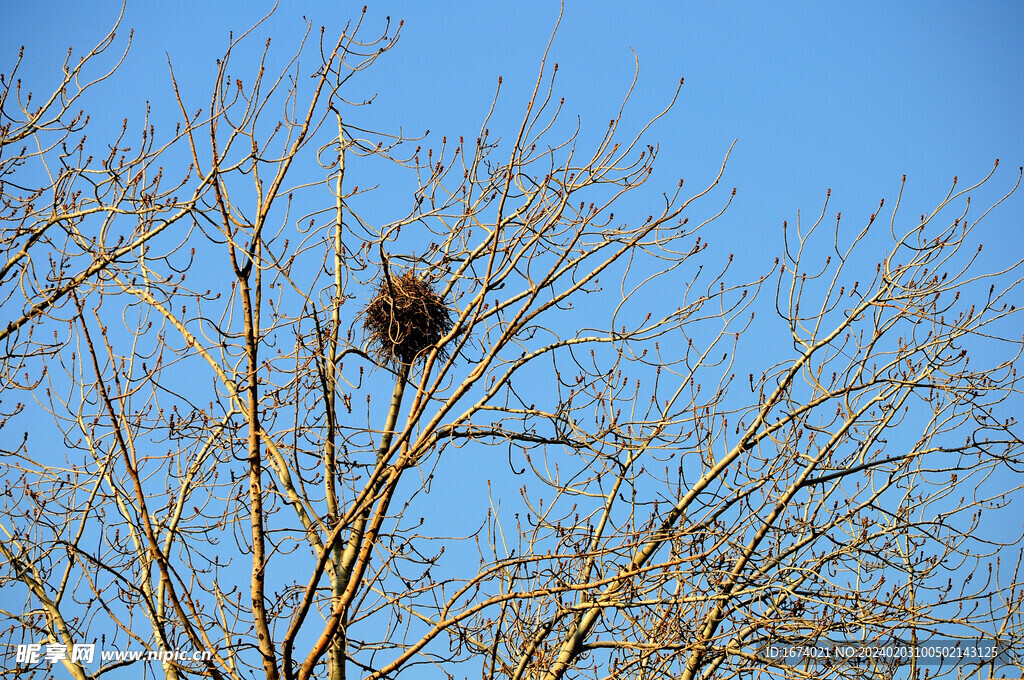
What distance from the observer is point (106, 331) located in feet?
12.8

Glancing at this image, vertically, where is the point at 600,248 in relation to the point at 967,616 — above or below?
above

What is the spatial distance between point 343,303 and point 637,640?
235 cm

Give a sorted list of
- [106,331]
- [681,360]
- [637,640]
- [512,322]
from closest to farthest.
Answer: [106,331] < [512,322] < [637,640] < [681,360]

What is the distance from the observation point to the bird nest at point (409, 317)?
5.28 metres

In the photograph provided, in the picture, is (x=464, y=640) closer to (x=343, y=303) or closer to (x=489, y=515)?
(x=489, y=515)

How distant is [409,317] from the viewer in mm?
5355

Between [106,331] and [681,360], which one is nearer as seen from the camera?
[106,331]

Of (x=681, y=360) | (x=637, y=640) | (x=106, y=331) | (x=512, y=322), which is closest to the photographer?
(x=106, y=331)

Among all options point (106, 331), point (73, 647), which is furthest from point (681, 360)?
point (73, 647)

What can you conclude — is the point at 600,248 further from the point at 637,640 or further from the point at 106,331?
the point at 106,331

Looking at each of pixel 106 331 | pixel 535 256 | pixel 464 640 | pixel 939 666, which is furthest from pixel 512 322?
pixel 939 666

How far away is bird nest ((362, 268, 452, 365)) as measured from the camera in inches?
208

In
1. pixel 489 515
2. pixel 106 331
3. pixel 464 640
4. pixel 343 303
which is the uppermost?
pixel 343 303

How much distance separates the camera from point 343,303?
5.06 meters
